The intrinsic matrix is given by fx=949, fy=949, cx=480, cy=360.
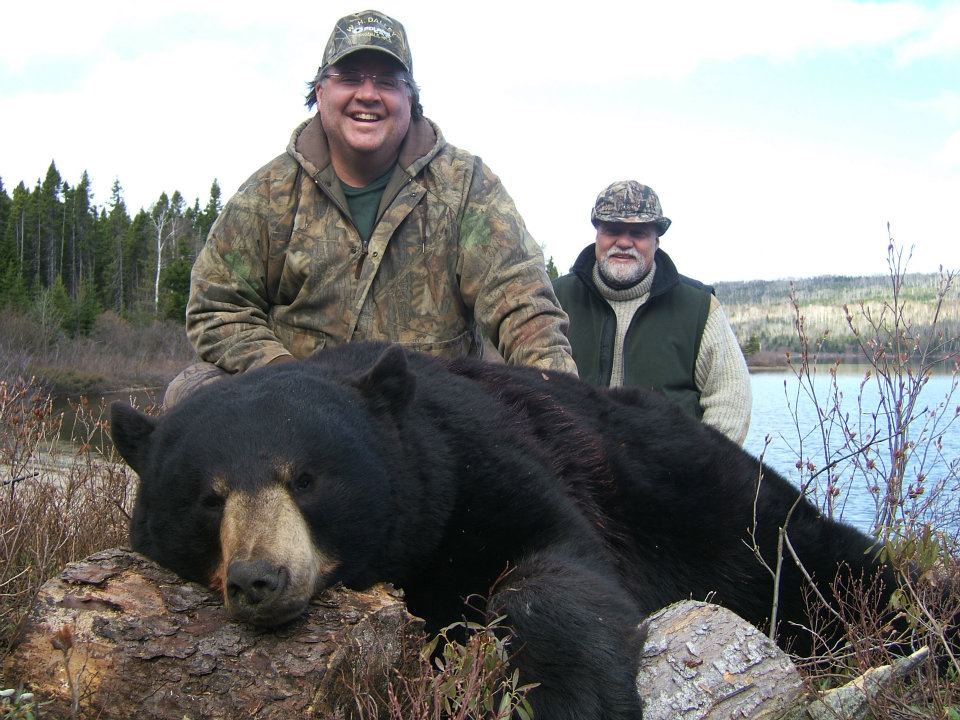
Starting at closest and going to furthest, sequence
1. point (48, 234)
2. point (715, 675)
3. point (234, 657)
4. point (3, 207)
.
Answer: point (234, 657), point (715, 675), point (3, 207), point (48, 234)

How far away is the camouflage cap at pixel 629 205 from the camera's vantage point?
665cm

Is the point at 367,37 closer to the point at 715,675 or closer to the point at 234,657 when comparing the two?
the point at 234,657

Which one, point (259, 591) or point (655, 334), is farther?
point (655, 334)

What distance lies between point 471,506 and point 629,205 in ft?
13.8

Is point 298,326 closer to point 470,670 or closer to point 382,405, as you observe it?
point 382,405

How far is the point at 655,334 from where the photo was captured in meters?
6.62

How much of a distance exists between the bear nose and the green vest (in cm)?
445

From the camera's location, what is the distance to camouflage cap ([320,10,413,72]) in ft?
15.1

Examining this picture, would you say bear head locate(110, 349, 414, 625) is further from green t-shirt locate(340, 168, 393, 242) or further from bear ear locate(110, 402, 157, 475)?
green t-shirt locate(340, 168, 393, 242)

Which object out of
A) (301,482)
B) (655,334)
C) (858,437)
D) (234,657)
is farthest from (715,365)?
(234,657)

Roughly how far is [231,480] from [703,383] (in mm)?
4731

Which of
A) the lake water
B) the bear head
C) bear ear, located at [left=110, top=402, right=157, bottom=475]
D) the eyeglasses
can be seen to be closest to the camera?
the bear head

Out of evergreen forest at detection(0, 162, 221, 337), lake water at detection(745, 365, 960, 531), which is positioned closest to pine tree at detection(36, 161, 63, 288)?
evergreen forest at detection(0, 162, 221, 337)

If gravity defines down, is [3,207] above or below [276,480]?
above
